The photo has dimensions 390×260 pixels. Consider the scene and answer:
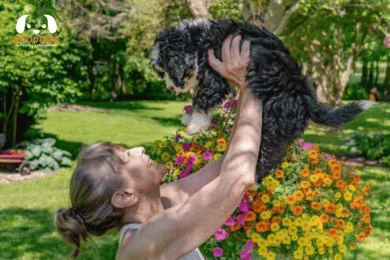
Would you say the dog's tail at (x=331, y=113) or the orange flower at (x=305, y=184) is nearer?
the dog's tail at (x=331, y=113)

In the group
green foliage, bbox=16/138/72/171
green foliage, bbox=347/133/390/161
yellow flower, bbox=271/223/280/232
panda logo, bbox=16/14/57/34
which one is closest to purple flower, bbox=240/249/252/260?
yellow flower, bbox=271/223/280/232

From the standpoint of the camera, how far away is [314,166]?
171 inches

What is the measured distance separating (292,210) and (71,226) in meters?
2.50

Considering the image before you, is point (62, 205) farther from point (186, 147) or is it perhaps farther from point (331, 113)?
point (331, 113)

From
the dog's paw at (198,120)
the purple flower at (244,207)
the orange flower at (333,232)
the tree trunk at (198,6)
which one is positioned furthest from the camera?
the tree trunk at (198,6)

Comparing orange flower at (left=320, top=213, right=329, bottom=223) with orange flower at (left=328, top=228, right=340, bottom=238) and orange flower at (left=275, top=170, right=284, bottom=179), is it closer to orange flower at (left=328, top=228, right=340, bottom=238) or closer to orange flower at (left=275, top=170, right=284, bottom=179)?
orange flower at (left=328, top=228, right=340, bottom=238)

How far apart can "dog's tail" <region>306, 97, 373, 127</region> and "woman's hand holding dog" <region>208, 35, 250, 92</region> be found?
194 millimetres

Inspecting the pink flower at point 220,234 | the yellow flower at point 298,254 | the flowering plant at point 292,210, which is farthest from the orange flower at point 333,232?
the pink flower at point 220,234

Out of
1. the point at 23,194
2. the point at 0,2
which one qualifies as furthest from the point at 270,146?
the point at 0,2

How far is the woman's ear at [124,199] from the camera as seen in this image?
A: 1739mm

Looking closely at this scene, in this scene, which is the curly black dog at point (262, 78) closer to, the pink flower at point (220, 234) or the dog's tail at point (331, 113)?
the dog's tail at point (331, 113)

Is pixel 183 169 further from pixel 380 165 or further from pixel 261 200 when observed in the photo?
pixel 380 165

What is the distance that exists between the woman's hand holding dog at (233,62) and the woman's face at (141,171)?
0.40 meters

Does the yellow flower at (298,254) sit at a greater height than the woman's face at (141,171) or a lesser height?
lesser
